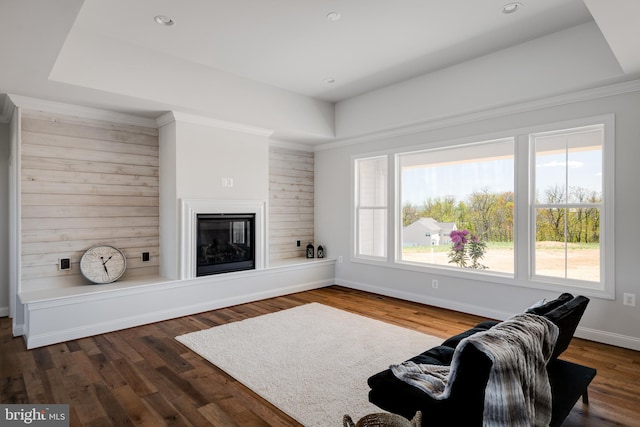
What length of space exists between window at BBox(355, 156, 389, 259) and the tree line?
0.45m

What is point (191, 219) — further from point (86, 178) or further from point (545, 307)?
point (545, 307)

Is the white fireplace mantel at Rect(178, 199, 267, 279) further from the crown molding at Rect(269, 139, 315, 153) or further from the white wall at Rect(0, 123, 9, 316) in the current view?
the white wall at Rect(0, 123, 9, 316)

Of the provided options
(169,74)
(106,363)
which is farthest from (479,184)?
(106,363)

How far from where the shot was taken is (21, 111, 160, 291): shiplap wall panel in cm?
388

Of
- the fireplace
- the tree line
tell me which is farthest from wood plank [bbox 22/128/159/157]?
the tree line

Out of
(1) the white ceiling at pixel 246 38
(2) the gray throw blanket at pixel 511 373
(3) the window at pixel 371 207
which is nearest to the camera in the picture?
(2) the gray throw blanket at pixel 511 373

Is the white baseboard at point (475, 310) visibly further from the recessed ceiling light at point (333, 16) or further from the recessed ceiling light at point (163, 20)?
the recessed ceiling light at point (163, 20)

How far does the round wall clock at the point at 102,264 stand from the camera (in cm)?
411

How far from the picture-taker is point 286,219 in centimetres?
619

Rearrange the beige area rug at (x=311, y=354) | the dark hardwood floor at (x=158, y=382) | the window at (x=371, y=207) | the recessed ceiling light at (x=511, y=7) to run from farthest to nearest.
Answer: the window at (x=371, y=207)
the recessed ceiling light at (x=511, y=7)
the beige area rug at (x=311, y=354)
the dark hardwood floor at (x=158, y=382)

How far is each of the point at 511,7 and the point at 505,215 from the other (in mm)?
2251

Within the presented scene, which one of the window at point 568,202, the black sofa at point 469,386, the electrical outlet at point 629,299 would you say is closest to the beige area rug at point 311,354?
the black sofa at point 469,386

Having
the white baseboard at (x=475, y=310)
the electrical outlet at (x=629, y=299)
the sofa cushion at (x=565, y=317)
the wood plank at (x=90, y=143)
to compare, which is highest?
the wood plank at (x=90, y=143)

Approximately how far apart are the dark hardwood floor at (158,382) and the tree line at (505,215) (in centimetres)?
110
